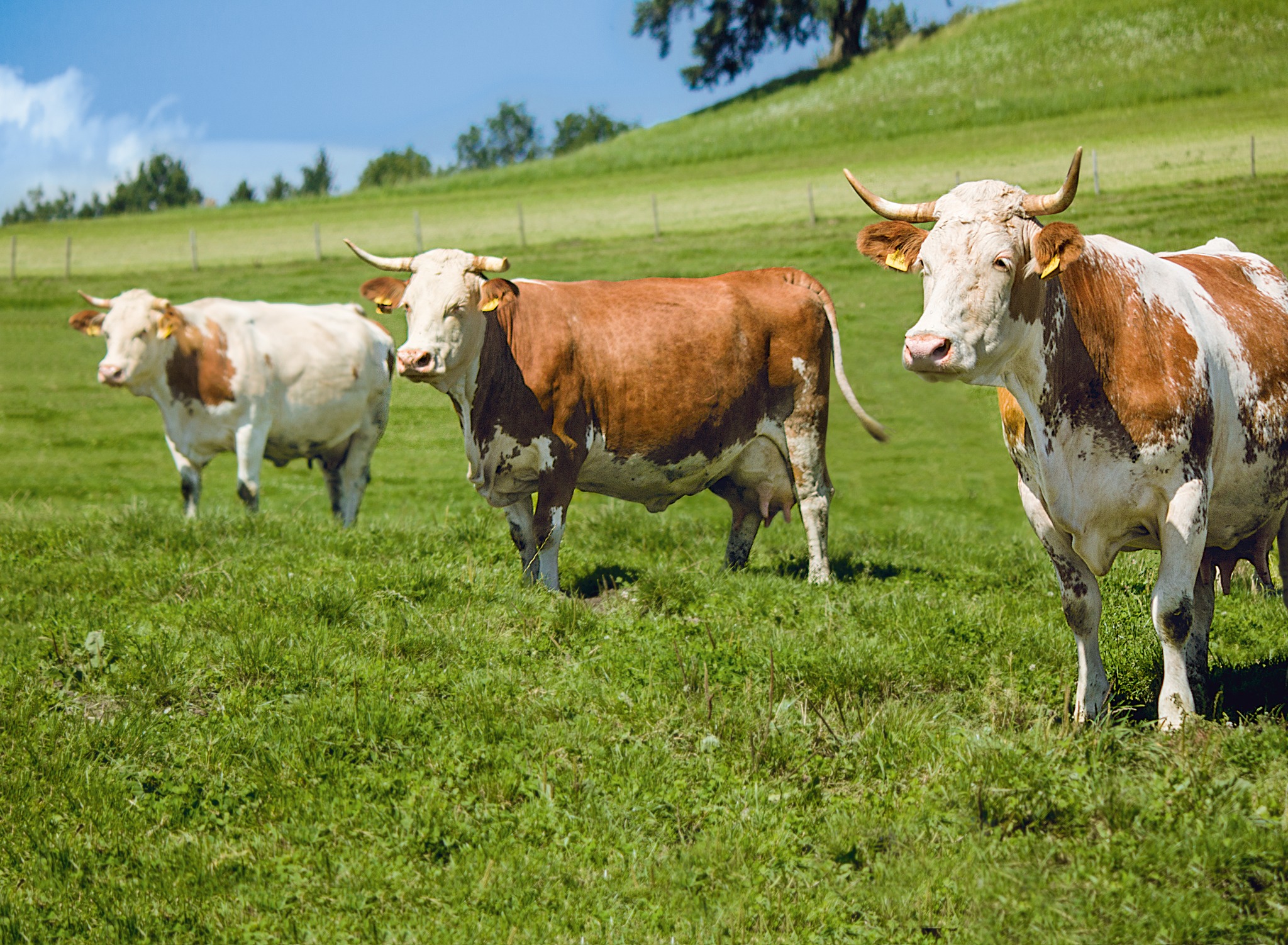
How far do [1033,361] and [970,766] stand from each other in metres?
1.91

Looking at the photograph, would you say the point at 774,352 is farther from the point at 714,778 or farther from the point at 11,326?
the point at 11,326

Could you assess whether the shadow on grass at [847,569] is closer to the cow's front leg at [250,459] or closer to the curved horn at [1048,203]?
the curved horn at [1048,203]

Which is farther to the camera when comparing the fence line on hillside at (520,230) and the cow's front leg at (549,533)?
the fence line on hillside at (520,230)

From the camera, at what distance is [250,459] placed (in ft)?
42.5

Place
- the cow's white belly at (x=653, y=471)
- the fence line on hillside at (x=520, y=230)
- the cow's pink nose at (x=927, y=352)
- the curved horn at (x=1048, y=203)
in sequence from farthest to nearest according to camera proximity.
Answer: the fence line on hillside at (x=520, y=230) → the cow's white belly at (x=653, y=471) → the curved horn at (x=1048, y=203) → the cow's pink nose at (x=927, y=352)

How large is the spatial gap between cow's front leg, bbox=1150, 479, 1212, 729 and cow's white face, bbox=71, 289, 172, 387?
34.5 feet

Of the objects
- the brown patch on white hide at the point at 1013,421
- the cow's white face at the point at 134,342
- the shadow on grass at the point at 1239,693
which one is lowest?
the shadow on grass at the point at 1239,693

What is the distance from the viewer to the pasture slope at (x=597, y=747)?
433 cm

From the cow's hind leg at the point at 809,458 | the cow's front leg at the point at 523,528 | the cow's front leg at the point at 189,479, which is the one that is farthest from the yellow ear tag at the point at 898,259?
the cow's front leg at the point at 189,479

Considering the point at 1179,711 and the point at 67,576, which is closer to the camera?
the point at 1179,711

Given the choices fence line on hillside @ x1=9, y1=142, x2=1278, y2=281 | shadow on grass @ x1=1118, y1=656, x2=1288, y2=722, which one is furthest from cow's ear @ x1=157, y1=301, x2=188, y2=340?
fence line on hillside @ x1=9, y1=142, x2=1278, y2=281

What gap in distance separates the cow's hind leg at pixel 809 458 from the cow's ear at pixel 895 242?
397 centimetres

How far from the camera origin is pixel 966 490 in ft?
57.5

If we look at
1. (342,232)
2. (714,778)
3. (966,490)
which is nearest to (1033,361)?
(714,778)
